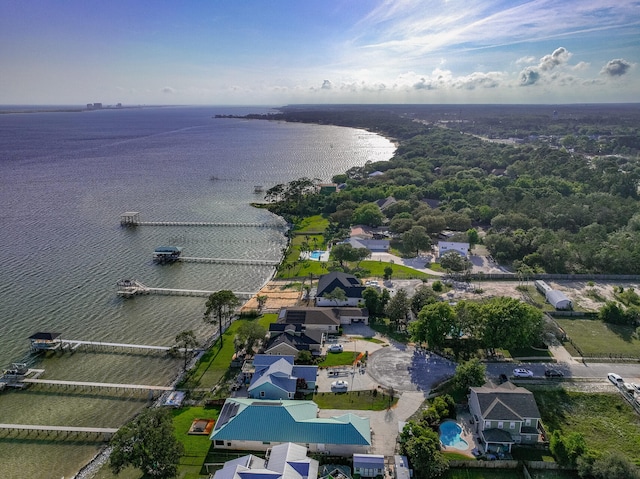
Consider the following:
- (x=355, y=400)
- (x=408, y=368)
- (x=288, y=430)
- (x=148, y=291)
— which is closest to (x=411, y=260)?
(x=408, y=368)

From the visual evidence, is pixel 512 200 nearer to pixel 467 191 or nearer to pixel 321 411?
pixel 467 191

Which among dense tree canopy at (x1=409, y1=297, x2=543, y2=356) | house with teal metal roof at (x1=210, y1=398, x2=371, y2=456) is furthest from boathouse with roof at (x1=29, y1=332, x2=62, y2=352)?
dense tree canopy at (x1=409, y1=297, x2=543, y2=356)

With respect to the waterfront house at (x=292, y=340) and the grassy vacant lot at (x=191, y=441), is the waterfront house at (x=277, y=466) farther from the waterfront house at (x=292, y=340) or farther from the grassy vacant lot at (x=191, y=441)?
the waterfront house at (x=292, y=340)

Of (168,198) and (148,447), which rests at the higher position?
(148,447)

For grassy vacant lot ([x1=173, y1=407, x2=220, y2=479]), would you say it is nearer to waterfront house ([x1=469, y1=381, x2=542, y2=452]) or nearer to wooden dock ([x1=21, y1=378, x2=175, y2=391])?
wooden dock ([x1=21, y1=378, x2=175, y2=391])

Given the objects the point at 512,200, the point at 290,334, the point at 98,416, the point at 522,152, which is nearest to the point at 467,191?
the point at 512,200

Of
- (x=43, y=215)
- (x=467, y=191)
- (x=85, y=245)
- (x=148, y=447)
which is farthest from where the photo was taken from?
(x=467, y=191)
